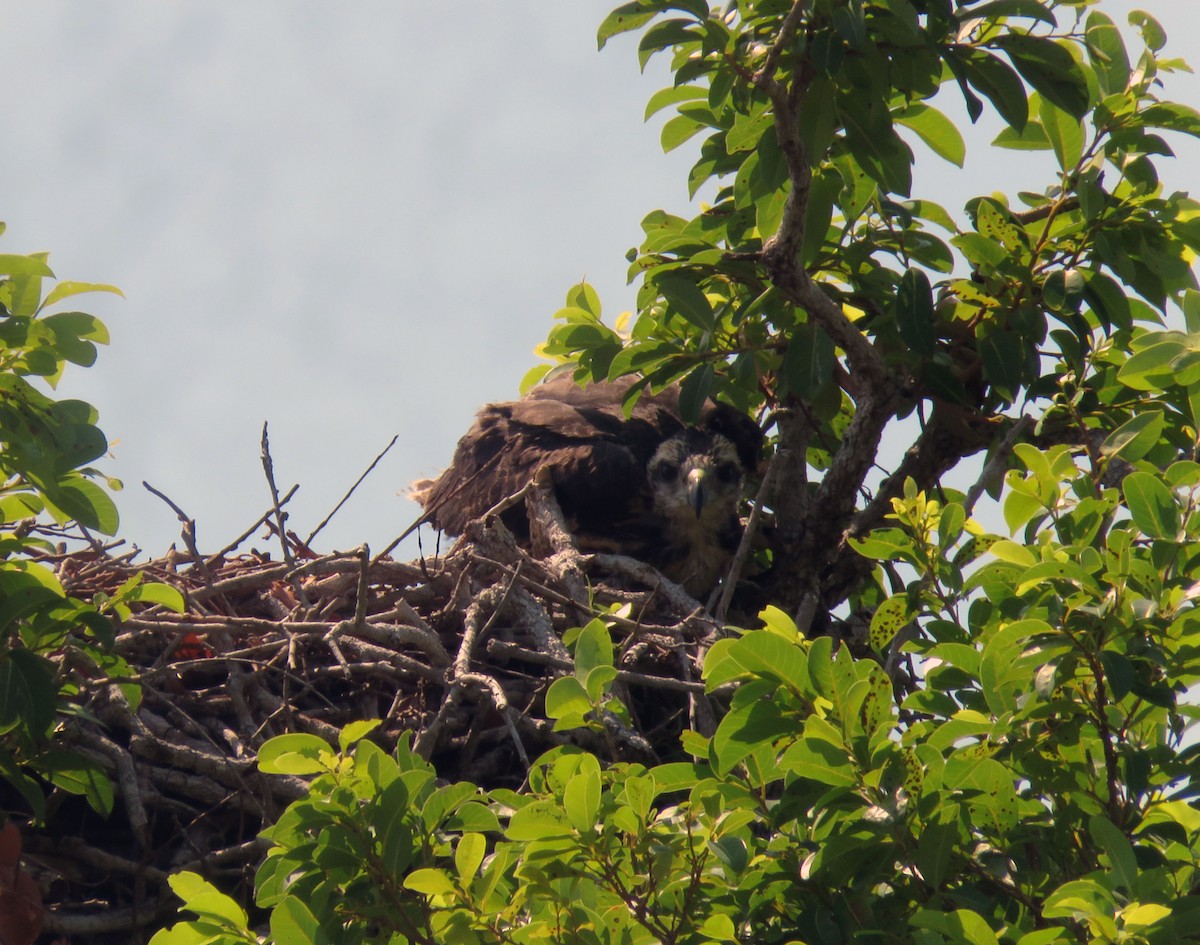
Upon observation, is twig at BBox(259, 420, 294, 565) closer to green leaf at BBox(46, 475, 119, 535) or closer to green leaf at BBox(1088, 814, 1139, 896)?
green leaf at BBox(46, 475, 119, 535)

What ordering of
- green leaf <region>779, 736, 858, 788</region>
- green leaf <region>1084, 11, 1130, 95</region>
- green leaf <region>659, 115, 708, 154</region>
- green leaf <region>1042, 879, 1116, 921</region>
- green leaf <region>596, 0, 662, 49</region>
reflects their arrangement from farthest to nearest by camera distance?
green leaf <region>659, 115, 708, 154</region>
green leaf <region>1084, 11, 1130, 95</region>
green leaf <region>596, 0, 662, 49</region>
green leaf <region>779, 736, 858, 788</region>
green leaf <region>1042, 879, 1116, 921</region>

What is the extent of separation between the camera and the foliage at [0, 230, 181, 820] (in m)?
3.14

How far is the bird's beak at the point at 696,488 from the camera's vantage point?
5.77m

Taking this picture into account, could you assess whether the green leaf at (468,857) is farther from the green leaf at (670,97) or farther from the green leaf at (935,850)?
the green leaf at (670,97)

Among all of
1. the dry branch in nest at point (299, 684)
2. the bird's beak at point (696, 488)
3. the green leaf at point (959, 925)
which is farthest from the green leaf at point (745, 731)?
the bird's beak at point (696, 488)

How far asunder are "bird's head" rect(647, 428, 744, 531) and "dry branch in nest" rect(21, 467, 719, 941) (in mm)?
566

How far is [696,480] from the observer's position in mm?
5793

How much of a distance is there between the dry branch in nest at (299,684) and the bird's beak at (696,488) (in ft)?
1.65

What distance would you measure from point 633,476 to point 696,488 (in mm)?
273

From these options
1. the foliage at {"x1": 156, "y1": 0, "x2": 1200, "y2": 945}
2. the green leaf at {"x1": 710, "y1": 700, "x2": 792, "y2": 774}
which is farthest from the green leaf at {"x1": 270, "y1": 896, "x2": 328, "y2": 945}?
the green leaf at {"x1": 710, "y1": 700, "x2": 792, "y2": 774}

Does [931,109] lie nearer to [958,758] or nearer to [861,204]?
[861,204]

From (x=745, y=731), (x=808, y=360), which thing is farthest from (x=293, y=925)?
(x=808, y=360)

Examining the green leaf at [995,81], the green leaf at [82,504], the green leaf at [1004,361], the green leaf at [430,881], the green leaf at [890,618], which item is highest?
the green leaf at [995,81]

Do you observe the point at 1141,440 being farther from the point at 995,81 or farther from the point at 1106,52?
the point at 1106,52
